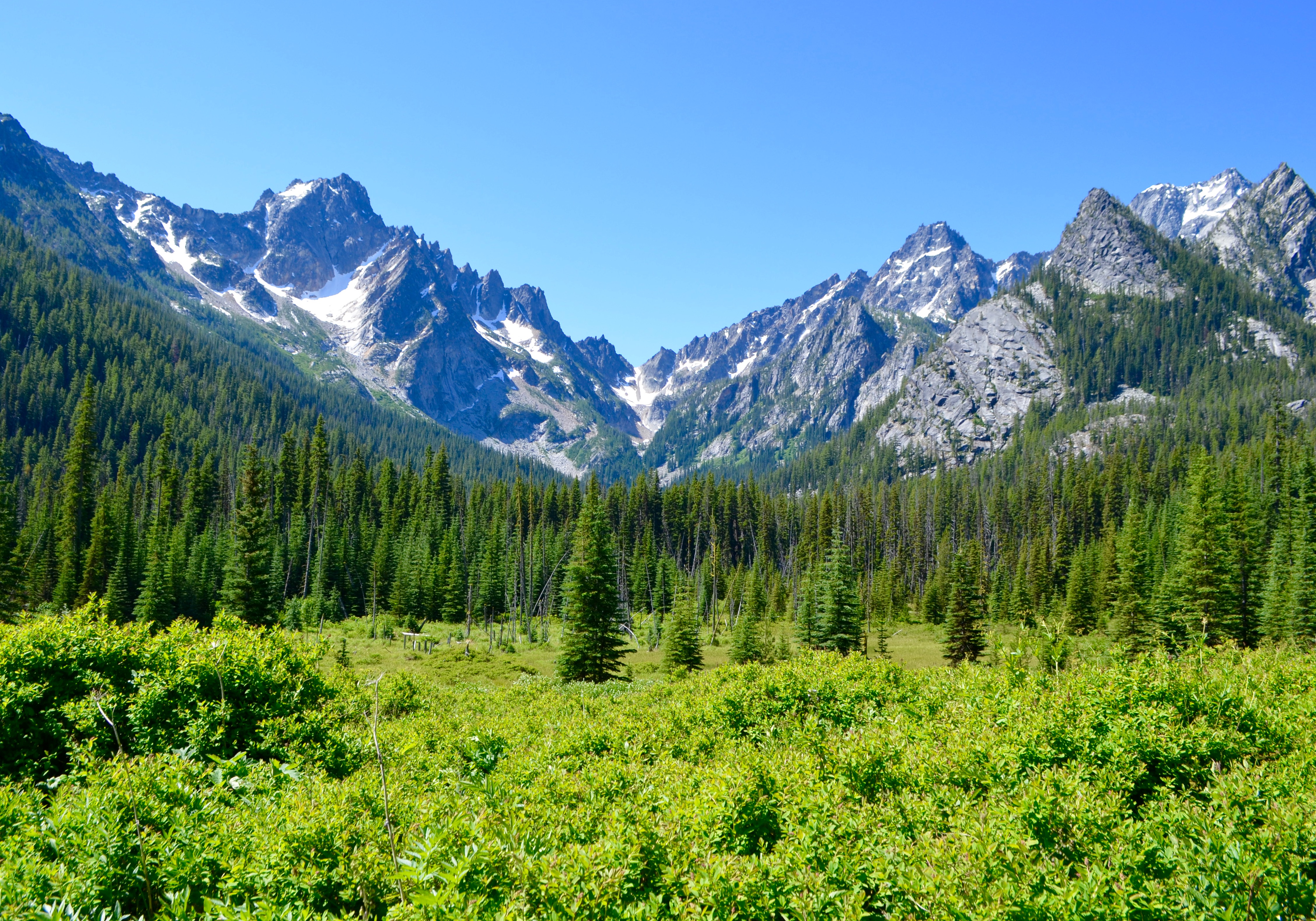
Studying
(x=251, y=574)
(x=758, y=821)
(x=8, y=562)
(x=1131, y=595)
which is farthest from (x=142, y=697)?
(x=1131, y=595)

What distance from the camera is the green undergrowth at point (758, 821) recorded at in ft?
17.9

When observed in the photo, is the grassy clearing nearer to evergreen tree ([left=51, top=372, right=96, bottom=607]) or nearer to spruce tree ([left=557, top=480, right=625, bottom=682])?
spruce tree ([left=557, top=480, right=625, bottom=682])

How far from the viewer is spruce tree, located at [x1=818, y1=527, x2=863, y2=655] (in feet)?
150

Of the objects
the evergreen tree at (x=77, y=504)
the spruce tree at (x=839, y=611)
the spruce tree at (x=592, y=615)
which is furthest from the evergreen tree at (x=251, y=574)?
the spruce tree at (x=839, y=611)

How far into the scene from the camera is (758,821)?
26.0ft

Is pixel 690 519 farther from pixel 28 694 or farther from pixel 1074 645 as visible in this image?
pixel 28 694

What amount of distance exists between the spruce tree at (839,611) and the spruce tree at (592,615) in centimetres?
1564

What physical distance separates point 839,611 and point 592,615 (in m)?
19.2

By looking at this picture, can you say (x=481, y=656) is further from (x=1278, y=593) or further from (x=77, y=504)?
(x=1278, y=593)

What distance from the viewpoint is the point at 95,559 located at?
197ft

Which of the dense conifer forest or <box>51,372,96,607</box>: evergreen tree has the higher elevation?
<box>51,372,96,607</box>: evergreen tree

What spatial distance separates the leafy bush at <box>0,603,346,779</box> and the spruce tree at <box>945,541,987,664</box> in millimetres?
48640

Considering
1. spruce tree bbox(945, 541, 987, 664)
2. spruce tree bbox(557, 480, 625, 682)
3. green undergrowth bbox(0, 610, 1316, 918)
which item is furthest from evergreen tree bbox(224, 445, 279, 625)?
spruce tree bbox(945, 541, 987, 664)

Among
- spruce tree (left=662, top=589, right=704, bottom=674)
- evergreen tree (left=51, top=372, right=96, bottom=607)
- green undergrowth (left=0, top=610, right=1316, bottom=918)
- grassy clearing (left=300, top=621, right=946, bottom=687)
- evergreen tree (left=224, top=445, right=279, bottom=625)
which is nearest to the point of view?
green undergrowth (left=0, top=610, right=1316, bottom=918)
